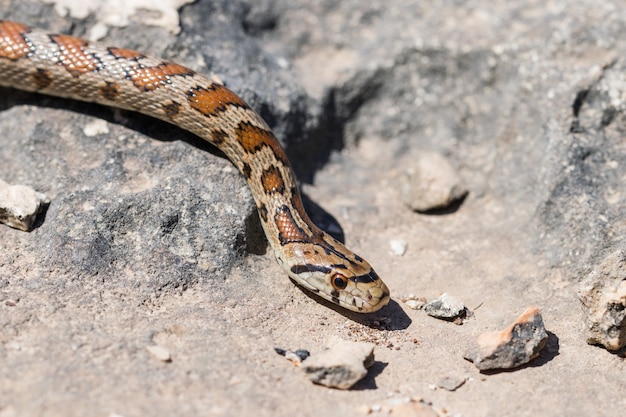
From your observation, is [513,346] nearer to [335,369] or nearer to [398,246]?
[335,369]

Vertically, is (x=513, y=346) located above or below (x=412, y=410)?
above

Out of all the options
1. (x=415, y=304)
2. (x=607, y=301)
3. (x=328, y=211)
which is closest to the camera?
(x=607, y=301)

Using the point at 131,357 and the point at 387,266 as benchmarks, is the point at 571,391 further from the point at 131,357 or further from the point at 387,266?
the point at 131,357

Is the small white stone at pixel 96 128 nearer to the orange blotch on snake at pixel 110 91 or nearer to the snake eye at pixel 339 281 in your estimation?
the orange blotch on snake at pixel 110 91

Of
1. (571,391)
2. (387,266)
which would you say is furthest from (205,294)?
Result: (571,391)

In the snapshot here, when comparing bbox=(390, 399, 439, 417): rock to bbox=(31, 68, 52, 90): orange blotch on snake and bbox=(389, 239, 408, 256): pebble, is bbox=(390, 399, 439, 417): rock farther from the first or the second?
bbox=(31, 68, 52, 90): orange blotch on snake

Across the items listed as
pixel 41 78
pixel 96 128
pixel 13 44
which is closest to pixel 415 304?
pixel 96 128

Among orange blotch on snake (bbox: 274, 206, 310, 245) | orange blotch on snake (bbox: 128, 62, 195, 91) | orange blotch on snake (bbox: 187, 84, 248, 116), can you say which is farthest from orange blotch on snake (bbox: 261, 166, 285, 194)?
orange blotch on snake (bbox: 128, 62, 195, 91)
